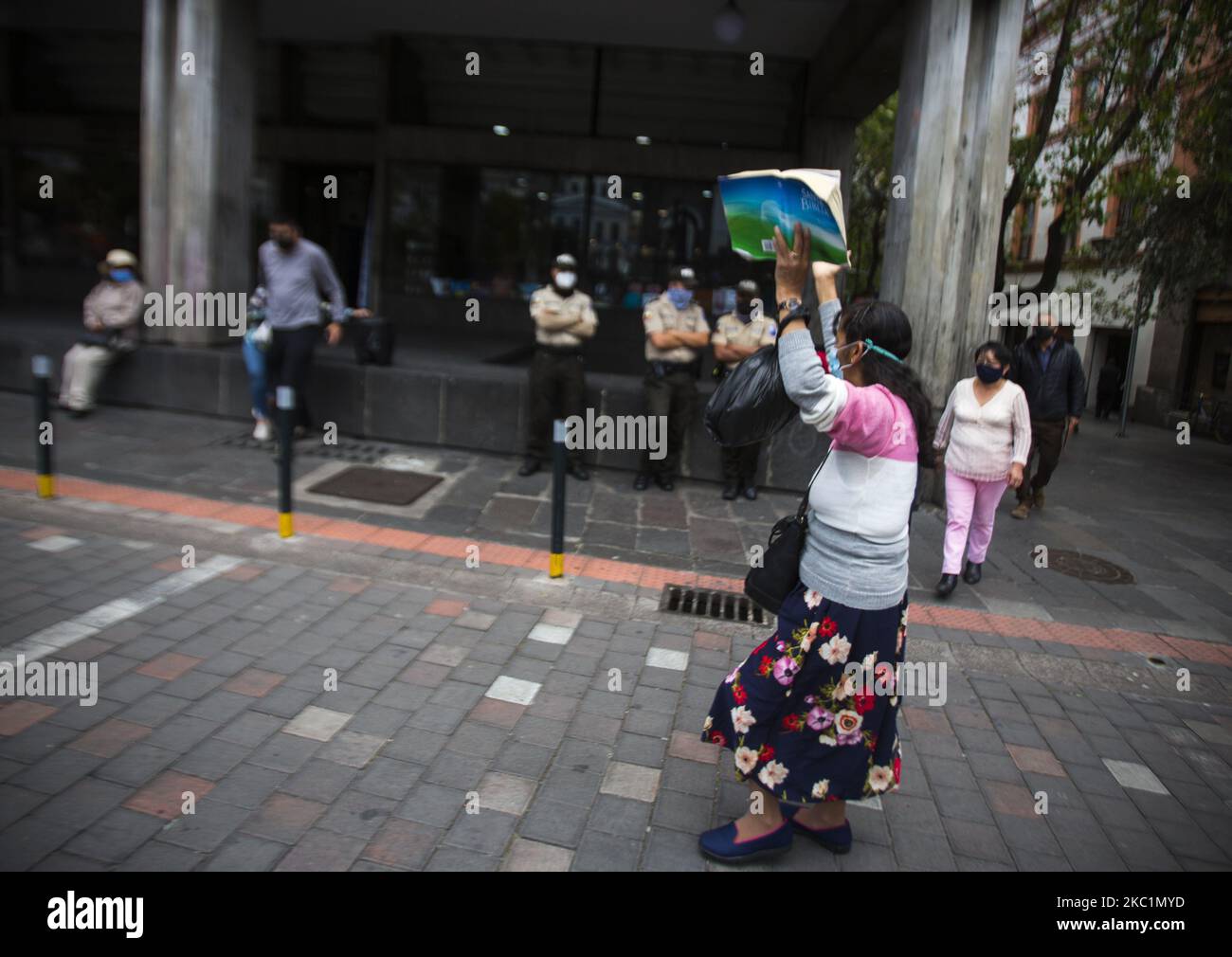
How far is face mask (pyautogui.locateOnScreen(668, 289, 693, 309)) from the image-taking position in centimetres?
774

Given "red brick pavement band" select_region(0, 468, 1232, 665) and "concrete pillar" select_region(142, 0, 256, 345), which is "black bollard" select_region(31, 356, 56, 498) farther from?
"concrete pillar" select_region(142, 0, 256, 345)

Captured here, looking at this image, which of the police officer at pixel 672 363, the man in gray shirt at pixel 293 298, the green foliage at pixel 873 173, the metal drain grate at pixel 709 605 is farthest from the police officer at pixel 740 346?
the green foliage at pixel 873 173

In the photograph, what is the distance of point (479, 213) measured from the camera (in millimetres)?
15219

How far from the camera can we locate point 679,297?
7.76 metres

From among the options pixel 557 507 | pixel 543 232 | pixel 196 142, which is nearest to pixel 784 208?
pixel 557 507

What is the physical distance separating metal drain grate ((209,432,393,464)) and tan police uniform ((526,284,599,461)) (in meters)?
1.56

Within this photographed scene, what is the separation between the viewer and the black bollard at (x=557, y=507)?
5.28 m

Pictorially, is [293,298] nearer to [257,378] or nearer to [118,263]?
[257,378]

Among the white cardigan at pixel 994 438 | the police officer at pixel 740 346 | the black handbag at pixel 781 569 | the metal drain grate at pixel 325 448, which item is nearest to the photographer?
the black handbag at pixel 781 569

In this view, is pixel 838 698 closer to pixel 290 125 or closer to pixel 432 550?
pixel 432 550

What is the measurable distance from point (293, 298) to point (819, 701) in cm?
704

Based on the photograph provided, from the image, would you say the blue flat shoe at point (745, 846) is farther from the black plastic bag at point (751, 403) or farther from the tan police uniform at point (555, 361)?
the tan police uniform at point (555, 361)

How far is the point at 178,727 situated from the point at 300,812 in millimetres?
849

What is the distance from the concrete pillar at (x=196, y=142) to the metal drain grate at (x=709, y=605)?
22.4 ft
